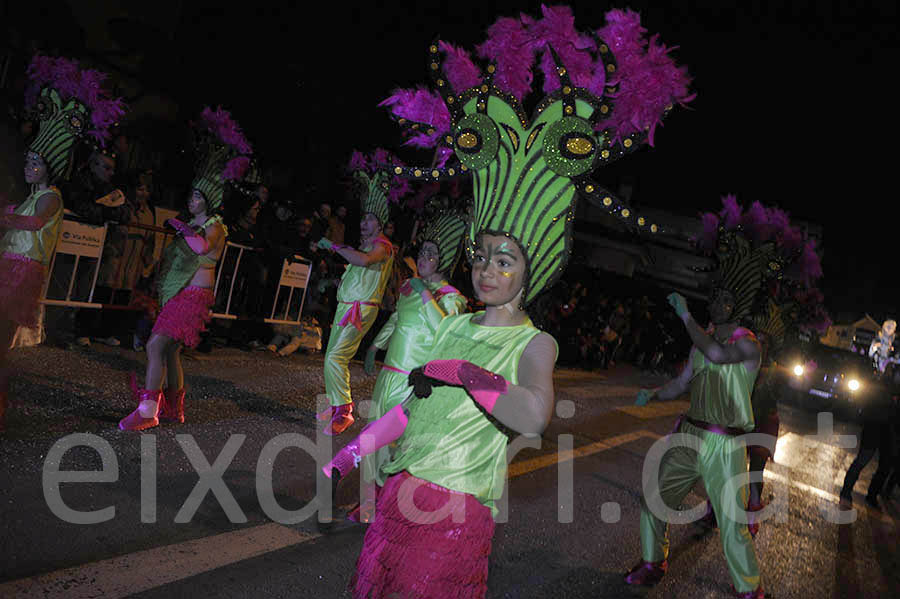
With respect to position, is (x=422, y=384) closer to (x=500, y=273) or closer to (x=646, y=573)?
(x=500, y=273)

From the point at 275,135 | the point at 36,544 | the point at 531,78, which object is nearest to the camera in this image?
the point at 531,78

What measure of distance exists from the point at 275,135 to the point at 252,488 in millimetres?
10015

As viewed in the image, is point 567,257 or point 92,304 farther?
point 92,304

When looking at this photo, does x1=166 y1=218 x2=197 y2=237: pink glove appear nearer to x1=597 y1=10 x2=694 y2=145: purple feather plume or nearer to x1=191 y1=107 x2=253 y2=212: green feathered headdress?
x1=191 y1=107 x2=253 y2=212: green feathered headdress

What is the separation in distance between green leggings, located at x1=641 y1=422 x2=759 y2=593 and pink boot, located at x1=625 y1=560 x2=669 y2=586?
4cm

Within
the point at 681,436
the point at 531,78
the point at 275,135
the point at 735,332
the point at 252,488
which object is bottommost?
the point at 252,488

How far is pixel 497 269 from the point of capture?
2584mm

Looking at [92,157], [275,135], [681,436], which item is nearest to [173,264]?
[92,157]

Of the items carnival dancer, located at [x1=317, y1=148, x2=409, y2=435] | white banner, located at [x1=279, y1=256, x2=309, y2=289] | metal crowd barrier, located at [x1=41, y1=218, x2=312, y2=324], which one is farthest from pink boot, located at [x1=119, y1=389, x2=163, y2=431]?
white banner, located at [x1=279, y1=256, x2=309, y2=289]

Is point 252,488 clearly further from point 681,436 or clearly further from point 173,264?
point 681,436

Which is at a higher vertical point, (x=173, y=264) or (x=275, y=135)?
(x=275, y=135)

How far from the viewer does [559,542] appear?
5.09 meters

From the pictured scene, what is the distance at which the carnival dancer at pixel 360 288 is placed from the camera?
20.6 feet

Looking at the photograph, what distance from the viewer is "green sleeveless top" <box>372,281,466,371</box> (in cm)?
471
